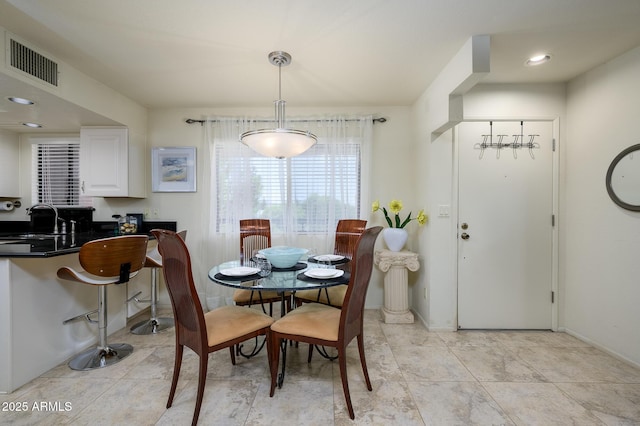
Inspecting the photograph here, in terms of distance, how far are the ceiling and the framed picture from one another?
721mm

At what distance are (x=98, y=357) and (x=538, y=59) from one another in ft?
14.0

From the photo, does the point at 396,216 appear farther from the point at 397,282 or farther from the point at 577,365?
the point at 577,365

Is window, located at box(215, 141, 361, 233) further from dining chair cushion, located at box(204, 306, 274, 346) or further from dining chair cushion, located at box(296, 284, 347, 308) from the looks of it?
dining chair cushion, located at box(204, 306, 274, 346)

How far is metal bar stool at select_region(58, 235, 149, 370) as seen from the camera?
72.8 inches

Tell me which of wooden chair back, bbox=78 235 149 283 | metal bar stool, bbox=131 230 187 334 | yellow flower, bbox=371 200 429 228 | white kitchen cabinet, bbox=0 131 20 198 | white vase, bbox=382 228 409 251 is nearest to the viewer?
wooden chair back, bbox=78 235 149 283

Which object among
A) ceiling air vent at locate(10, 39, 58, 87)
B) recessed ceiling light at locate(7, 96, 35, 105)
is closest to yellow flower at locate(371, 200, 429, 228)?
ceiling air vent at locate(10, 39, 58, 87)

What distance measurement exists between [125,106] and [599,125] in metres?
4.57

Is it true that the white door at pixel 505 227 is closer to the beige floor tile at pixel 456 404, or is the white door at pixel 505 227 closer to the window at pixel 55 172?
the beige floor tile at pixel 456 404

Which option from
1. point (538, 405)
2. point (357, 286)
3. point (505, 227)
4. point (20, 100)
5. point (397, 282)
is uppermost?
point (20, 100)

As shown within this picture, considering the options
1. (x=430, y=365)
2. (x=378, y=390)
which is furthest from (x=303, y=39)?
(x=430, y=365)

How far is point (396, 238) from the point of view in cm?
287

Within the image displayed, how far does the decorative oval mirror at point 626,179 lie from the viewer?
6.58 feet

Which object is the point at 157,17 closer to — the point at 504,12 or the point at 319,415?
the point at 504,12

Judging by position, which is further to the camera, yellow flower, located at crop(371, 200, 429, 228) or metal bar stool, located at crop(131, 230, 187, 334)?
yellow flower, located at crop(371, 200, 429, 228)
